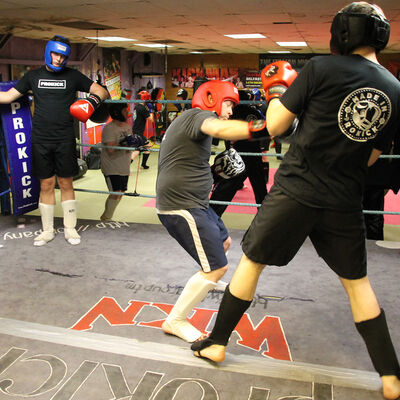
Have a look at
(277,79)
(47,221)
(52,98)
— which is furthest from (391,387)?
(52,98)

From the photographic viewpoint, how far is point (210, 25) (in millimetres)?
6535

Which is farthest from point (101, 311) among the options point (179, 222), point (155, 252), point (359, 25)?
point (359, 25)

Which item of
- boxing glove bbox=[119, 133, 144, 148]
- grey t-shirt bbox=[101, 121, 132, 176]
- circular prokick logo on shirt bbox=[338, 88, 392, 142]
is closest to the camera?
circular prokick logo on shirt bbox=[338, 88, 392, 142]

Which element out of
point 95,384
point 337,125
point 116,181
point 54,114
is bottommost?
point 116,181

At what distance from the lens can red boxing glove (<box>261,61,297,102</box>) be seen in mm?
1612

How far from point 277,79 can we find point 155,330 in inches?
47.1

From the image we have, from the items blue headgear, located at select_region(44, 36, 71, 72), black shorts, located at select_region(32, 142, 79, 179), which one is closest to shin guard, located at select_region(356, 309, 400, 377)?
black shorts, located at select_region(32, 142, 79, 179)

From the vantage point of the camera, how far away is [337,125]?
56.9 inches

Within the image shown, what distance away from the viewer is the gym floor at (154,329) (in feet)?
5.39

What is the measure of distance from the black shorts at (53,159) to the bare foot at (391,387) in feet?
7.74

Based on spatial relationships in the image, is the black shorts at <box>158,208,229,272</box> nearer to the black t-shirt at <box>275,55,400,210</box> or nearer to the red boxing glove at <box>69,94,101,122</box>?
the black t-shirt at <box>275,55,400,210</box>

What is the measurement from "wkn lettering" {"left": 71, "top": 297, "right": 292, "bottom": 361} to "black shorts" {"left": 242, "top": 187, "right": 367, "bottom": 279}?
48cm

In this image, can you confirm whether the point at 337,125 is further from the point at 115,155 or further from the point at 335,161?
the point at 115,155

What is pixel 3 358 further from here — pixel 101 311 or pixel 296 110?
pixel 296 110
